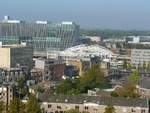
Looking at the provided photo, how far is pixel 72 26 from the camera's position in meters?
90.5

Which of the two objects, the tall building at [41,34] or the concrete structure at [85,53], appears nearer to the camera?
the concrete structure at [85,53]

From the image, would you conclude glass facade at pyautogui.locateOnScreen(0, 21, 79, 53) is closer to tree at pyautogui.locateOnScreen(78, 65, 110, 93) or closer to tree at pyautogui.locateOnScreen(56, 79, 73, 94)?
tree at pyautogui.locateOnScreen(78, 65, 110, 93)

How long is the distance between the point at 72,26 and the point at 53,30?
3.81 metres

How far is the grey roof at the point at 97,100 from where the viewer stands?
32.1 meters

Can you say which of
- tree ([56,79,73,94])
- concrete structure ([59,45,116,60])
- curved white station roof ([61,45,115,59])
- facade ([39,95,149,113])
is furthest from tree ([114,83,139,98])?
curved white station roof ([61,45,115,59])

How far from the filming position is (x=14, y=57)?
62.7m

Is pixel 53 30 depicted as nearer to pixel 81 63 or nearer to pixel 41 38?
pixel 41 38

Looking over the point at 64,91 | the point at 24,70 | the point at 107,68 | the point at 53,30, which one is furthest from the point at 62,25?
the point at 64,91

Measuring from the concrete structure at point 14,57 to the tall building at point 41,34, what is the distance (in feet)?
58.7

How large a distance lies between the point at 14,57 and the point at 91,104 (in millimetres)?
31363

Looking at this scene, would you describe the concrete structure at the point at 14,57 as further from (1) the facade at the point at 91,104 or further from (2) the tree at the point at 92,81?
(1) the facade at the point at 91,104

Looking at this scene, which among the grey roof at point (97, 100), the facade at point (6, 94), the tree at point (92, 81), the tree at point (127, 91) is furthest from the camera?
the tree at point (92, 81)

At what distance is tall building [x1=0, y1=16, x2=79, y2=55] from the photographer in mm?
86500

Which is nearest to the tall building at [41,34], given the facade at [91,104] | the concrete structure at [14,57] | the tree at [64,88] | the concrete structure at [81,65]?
the concrete structure at [14,57]
